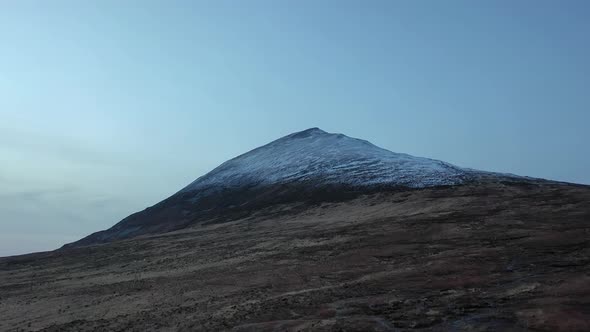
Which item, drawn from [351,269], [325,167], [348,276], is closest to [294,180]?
[325,167]

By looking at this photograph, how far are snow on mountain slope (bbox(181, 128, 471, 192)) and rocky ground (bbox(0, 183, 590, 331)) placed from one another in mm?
11495

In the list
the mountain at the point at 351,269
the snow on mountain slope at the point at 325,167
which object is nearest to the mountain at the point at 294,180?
the snow on mountain slope at the point at 325,167

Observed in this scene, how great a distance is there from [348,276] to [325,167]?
1433 inches

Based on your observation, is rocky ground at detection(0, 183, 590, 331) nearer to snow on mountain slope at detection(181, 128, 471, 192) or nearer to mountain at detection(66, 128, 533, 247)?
mountain at detection(66, 128, 533, 247)

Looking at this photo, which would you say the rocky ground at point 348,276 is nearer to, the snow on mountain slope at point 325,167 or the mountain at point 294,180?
the mountain at point 294,180

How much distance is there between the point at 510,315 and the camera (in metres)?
12.5

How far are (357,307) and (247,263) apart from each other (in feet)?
29.8

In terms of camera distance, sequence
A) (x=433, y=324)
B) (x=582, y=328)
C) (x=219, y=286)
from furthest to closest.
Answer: (x=219, y=286) → (x=433, y=324) → (x=582, y=328)

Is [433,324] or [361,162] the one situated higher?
[361,162]

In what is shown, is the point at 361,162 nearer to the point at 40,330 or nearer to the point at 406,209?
the point at 406,209

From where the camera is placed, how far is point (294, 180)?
5216 cm

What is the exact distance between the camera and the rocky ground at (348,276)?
1343 cm

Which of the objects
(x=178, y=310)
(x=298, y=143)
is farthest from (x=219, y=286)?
(x=298, y=143)

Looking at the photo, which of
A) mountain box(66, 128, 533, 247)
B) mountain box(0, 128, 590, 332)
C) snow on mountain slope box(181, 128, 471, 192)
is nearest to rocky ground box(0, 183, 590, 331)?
mountain box(0, 128, 590, 332)
